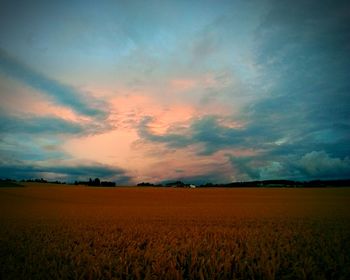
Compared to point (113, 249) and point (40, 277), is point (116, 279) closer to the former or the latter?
point (40, 277)

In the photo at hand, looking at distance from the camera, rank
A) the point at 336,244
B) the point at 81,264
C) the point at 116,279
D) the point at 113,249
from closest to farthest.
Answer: the point at 116,279 < the point at 81,264 < the point at 113,249 < the point at 336,244

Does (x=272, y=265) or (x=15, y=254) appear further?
(x=15, y=254)

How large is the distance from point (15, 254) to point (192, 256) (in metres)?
5.28

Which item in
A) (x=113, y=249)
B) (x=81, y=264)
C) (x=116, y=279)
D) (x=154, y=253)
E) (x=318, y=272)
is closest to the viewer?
(x=116, y=279)

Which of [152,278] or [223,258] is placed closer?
[152,278]

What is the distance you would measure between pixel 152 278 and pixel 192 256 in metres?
1.86

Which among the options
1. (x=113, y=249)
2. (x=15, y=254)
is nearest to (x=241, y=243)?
(x=113, y=249)

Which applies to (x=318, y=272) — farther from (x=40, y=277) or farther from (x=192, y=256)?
(x=40, y=277)

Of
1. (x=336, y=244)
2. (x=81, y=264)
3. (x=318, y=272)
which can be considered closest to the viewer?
(x=318, y=272)

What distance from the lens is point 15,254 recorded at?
28.1 ft

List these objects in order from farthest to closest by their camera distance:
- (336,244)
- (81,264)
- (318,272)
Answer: (336,244) < (81,264) < (318,272)

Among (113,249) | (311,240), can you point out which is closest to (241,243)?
(311,240)

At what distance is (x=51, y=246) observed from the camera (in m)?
9.48

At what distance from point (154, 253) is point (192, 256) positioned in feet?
3.68
